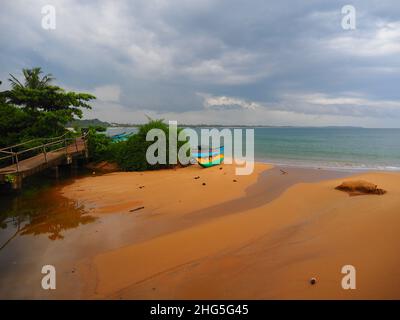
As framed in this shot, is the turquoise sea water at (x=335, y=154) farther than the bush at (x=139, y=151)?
Yes

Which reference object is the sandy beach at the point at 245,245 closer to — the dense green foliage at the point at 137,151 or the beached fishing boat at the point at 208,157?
the dense green foliage at the point at 137,151

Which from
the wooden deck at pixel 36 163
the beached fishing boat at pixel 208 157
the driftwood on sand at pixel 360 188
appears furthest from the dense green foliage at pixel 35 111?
the driftwood on sand at pixel 360 188

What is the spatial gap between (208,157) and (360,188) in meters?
9.70

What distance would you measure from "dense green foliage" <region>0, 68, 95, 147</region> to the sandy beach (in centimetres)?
965

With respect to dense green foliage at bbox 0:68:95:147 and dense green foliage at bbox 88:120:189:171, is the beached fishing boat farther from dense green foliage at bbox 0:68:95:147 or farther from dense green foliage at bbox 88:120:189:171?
dense green foliage at bbox 0:68:95:147

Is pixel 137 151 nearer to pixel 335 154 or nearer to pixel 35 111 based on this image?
pixel 35 111

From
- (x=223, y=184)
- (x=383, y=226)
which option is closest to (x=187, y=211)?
(x=223, y=184)

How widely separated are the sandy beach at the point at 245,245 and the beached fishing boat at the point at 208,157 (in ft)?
21.9

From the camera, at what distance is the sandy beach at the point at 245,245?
4508mm

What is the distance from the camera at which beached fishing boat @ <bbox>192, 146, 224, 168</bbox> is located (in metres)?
17.8

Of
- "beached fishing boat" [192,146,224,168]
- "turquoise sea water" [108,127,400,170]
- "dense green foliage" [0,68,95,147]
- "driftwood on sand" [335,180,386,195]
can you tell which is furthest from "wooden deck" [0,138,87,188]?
"turquoise sea water" [108,127,400,170]

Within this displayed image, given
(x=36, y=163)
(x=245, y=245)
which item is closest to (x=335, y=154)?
(x=245, y=245)
